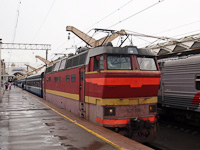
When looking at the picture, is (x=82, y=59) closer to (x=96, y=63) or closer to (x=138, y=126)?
(x=96, y=63)

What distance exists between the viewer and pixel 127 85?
870 centimetres

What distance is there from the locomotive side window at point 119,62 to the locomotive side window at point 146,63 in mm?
550

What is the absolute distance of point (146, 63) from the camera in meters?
9.49

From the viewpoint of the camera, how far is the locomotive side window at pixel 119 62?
8.77m

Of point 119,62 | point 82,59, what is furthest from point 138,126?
point 82,59

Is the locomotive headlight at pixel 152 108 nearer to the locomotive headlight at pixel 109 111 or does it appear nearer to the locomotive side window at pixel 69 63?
the locomotive headlight at pixel 109 111

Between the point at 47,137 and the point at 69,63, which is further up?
the point at 69,63

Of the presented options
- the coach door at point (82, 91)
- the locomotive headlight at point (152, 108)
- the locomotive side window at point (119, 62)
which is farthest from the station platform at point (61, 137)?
the locomotive side window at point (119, 62)

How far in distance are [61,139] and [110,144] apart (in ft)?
5.84

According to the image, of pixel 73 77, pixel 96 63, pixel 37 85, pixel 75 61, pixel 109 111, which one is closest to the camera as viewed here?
pixel 109 111

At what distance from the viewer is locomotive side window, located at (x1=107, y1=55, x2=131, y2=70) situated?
28.8 feet

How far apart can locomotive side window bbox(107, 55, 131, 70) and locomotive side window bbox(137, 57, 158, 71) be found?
55 centimetres

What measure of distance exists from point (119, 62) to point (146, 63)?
133cm

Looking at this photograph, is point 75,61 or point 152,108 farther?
point 75,61
